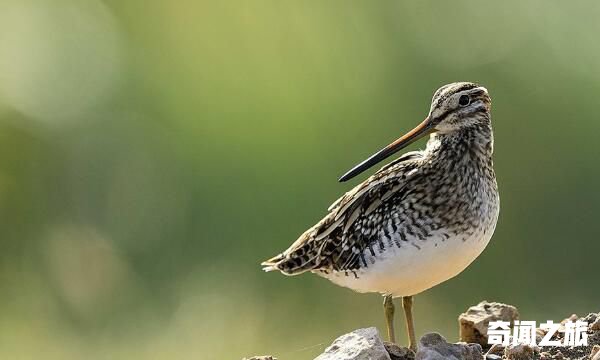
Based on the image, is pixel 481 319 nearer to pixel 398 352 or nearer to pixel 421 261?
pixel 421 261

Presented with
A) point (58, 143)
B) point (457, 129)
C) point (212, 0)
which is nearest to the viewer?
point (457, 129)

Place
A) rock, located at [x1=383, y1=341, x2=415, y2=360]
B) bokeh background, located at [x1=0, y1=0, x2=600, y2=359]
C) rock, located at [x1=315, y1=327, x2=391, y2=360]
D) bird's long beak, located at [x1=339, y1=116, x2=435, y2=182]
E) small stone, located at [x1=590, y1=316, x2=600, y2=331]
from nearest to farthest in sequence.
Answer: rock, located at [x1=315, y1=327, x2=391, y2=360] → rock, located at [x1=383, y1=341, x2=415, y2=360] → small stone, located at [x1=590, y1=316, x2=600, y2=331] → bird's long beak, located at [x1=339, y1=116, x2=435, y2=182] → bokeh background, located at [x1=0, y1=0, x2=600, y2=359]

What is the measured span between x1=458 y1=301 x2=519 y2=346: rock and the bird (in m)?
0.16

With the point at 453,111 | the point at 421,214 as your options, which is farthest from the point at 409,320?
the point at 453,111

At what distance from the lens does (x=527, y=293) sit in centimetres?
739

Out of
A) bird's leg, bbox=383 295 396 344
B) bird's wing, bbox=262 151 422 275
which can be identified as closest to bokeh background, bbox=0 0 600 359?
bird's wing, bbox=262 151 422 275

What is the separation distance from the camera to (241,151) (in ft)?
25.6

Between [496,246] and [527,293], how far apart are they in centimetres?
34

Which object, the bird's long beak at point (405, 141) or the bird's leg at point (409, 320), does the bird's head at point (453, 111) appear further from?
the bird's leg at point (409, 320)

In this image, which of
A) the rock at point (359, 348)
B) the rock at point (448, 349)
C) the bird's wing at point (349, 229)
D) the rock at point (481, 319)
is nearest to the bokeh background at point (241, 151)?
the bird's wing at point (349, 229)

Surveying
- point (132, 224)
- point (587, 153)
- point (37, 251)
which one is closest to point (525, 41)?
point (587, 153)

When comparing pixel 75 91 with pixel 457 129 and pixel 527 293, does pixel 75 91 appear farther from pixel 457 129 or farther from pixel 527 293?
pixel 457 129

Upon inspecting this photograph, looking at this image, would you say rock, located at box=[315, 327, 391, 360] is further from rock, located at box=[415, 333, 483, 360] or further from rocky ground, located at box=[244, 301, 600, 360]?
rock, located at box=[415, 333, 483, 360]

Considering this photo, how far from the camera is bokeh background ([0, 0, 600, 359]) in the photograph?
23.8 feet
